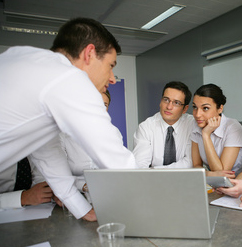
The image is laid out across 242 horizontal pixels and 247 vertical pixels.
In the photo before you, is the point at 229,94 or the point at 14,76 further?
the point at 229,94

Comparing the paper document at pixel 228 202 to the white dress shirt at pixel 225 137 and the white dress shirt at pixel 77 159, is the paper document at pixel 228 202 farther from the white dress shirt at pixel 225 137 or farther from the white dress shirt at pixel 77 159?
the white dress shirt at pixel 77 159

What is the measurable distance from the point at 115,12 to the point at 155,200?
3.67m

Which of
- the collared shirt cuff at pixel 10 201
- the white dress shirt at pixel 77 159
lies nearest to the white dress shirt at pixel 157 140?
the white dress shirt at pixel 77 159

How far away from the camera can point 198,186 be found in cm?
75

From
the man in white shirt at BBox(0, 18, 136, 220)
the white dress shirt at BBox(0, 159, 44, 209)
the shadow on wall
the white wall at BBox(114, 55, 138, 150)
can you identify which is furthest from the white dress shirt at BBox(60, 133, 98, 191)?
the white wall at BBox(114, 55, 138, 150)

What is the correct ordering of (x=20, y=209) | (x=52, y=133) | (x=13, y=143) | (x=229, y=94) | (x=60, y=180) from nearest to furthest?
(x=13, y=143)
(x=52, y=133)
(x=60, y=180)
(x=20, y=209)
(x=229, y=94)

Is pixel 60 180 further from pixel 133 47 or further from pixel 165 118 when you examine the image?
pixel 133 47

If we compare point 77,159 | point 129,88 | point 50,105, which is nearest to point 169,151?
point 77,159

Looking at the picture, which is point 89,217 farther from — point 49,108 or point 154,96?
point 154,96

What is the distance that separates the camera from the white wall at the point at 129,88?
21.7 ft

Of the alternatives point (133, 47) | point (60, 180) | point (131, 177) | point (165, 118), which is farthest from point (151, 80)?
point (131, 177)

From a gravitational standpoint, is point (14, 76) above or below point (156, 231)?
above

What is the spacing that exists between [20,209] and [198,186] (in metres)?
1.02

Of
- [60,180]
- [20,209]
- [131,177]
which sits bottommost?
[20,209]
